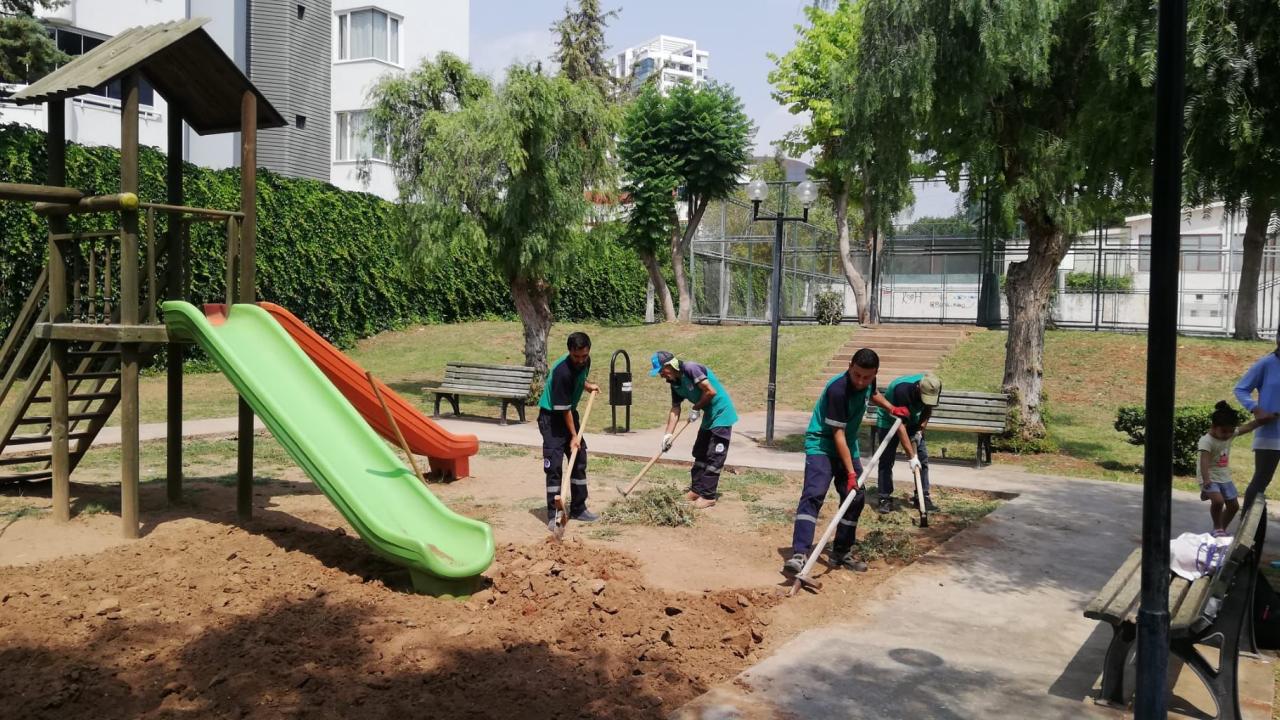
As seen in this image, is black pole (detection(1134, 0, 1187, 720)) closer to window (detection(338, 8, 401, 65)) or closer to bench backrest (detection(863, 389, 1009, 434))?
bench backrest (detection(863, 389, 1009, 434))

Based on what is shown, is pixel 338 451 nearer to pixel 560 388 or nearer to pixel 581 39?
pixel 560 388

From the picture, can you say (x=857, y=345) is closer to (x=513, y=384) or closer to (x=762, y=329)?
(x=762, y=329)

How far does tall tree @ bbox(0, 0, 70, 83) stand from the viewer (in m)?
19.5

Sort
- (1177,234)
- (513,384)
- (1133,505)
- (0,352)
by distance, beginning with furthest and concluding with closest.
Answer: (513,384) < (1133,505) < (0,352) < (1177,234)

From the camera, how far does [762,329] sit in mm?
24250

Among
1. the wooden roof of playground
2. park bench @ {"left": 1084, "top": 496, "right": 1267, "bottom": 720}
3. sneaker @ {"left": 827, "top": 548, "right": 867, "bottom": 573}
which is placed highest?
the wooden roof of playground

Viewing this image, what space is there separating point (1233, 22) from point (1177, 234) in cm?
318

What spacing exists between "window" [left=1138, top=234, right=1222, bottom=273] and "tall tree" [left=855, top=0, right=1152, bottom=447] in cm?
1298

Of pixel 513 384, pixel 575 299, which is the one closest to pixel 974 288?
pixel 575 299

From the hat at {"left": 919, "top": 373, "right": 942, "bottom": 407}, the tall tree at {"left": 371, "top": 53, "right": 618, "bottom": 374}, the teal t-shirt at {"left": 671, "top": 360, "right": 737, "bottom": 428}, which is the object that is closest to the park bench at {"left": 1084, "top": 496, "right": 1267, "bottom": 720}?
the hat at {"left": 919, "top": 373, "right": 942, "bottom": 407}

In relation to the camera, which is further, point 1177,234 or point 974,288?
point 974,288

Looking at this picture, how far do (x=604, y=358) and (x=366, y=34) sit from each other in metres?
14.8

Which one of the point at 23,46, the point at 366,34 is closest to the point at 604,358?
the point at 23,46

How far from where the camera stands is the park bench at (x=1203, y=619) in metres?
4.26
